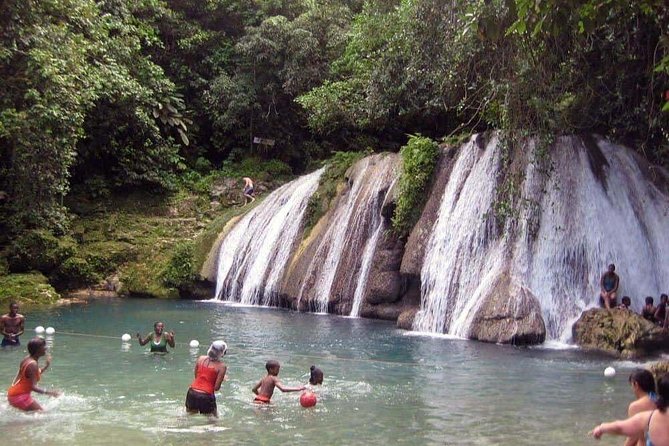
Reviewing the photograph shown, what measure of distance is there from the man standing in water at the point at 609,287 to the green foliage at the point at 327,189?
882cm

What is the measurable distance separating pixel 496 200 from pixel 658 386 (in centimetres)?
1124

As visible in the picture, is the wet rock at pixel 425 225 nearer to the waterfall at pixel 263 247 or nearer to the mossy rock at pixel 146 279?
the waterfall at pixel 263 247

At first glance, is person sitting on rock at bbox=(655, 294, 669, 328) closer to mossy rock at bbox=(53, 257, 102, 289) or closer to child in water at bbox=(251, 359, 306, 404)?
child in water at bbox=(251, 359, 306, 404)

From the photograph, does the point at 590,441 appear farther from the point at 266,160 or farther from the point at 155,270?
the point at 266,160

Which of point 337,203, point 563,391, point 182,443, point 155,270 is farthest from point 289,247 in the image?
point 182,443

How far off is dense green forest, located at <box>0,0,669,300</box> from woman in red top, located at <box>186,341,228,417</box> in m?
4.43

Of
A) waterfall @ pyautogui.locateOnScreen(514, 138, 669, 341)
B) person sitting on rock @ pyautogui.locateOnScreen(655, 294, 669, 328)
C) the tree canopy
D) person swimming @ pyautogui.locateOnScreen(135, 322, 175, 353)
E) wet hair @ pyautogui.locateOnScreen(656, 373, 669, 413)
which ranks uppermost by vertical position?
the tree canopy

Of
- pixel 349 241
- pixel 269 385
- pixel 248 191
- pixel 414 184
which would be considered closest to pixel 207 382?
pixel 269 385

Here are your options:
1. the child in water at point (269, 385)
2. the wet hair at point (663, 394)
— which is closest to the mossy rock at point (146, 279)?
the child in water at point (269, 385)

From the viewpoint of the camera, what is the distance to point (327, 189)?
22.0m

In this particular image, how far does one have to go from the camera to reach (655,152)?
16812 mm

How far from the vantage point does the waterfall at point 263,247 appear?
2147cm

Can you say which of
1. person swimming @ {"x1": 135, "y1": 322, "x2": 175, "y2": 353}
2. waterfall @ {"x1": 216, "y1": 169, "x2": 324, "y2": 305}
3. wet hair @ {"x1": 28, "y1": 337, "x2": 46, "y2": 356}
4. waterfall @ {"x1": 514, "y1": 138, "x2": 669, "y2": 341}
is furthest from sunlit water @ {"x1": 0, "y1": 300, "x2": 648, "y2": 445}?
waterfall @ {"x1": 216, "y1": 169, "x2": 324, "y2": 305}

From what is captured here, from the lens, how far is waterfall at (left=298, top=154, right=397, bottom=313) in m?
19.3
